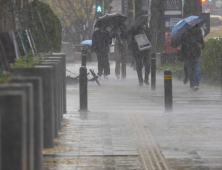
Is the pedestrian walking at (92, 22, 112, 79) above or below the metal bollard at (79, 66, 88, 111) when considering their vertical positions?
above

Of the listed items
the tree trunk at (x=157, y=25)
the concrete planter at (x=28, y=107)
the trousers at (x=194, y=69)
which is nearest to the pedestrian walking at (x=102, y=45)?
the trousers at (x=194, y=69)

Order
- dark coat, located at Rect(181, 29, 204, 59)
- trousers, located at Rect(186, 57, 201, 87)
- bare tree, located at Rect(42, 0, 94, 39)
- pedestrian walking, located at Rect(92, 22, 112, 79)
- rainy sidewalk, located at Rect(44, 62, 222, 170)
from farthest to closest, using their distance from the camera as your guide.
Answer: bare tree, located at Rect(42, 0, 94, 39)
pedestrian walking, located at Rect(92, 22, 112, 79)
trousers, located at Rect(186, 57, 201, 87)
dark coat, located at Rect(181, 29, 204, 59)
rainy sidewalk, located at Rect(44, 62, 222, 170)

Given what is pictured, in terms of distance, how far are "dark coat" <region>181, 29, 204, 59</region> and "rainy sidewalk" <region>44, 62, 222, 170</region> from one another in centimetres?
230

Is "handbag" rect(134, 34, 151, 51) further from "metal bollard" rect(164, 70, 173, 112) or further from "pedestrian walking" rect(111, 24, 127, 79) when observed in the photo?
"metal bollard" rect(164, 70, 173, 112)

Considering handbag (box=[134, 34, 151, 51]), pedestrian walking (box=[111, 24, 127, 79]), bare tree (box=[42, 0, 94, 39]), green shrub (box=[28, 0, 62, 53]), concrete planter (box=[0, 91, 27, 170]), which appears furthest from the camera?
bare tree (box=[42, 0, 94, 39])

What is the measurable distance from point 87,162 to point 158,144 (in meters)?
1.41

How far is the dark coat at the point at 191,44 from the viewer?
51.3 feet

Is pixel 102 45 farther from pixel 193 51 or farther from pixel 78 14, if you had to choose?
pixel 78 14

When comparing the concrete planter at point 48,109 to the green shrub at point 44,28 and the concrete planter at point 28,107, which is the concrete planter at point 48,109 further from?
the green shrub at point 44,28

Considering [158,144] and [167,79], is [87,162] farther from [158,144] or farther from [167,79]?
[167,79]

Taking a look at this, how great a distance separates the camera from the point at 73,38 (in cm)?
6250

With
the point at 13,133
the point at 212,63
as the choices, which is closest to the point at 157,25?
the point at 212,63

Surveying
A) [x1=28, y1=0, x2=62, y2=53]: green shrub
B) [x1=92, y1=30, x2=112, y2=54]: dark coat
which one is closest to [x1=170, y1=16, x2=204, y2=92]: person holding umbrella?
[x1=28, y1=0, x2=62, y2=53]: green shrub

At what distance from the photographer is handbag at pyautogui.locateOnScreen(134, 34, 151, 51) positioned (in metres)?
17.4
